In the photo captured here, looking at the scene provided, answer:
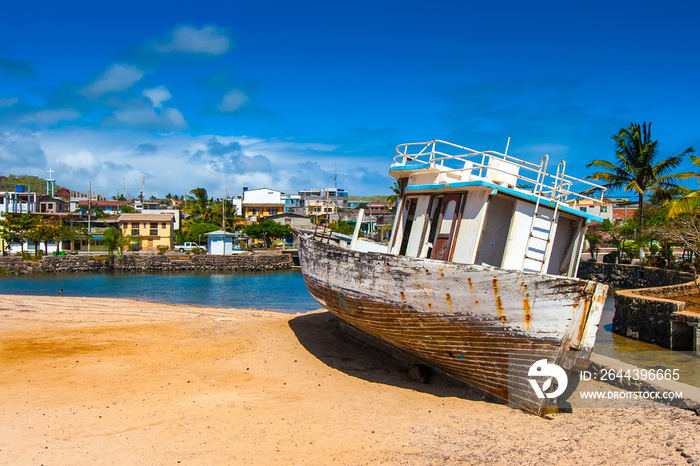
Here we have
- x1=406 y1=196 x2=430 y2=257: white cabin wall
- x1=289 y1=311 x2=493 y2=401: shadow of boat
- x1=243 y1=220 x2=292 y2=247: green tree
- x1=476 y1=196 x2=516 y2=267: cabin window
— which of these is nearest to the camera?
x1=289 y1=311 x2=493 y2=401: shadow of boat

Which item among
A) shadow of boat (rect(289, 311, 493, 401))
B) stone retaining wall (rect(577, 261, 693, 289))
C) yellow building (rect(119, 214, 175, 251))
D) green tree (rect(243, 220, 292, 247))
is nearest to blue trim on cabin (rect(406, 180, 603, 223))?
shadow of boat (rect(289, 311, 493, 401))

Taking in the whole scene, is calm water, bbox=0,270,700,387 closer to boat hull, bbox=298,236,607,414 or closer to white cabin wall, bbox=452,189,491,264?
boat hull, bbox=298,236,607,414

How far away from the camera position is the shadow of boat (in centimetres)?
779

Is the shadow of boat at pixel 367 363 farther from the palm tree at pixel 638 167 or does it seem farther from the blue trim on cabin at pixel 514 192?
the palm tree at pixel 638 167

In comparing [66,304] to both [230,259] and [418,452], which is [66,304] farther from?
[230,259]

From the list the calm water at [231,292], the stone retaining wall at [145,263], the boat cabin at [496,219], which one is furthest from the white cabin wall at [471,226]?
the stone retaining wall at [145,263]

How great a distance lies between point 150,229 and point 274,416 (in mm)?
58152

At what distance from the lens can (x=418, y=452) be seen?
18.3 feet

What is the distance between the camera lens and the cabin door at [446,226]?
826cm

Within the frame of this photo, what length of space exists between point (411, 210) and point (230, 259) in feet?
138

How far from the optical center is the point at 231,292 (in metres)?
31.0

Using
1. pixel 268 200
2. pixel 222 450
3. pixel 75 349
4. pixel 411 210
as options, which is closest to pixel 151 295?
pixel 75 349

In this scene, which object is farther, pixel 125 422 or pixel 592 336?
pixel 592 336

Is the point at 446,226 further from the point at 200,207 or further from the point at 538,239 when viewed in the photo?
the point at 200,207
